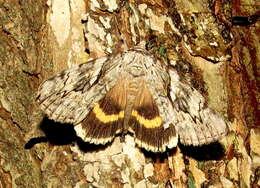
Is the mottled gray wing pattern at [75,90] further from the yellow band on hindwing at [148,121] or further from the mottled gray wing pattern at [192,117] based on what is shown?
the mottled gray wing pattern at [192,117]

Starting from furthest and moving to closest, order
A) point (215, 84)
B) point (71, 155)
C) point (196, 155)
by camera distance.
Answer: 1. point (215, 84)
2. point (196, 155)
3. point (71, 155)

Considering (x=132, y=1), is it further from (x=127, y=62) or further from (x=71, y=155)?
(x=71, y=155)

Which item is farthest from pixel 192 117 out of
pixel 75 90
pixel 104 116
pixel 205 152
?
pixel 75 90

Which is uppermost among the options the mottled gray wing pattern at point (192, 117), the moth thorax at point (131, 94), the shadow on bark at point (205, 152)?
the moth thorax at point (131, 94)

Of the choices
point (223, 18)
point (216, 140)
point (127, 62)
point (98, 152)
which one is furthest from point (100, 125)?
point (223, 18)

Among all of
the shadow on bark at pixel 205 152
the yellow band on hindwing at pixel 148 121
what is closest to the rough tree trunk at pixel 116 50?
the shadow on bark at pixel 205 152

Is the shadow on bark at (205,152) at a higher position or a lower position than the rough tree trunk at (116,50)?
lower

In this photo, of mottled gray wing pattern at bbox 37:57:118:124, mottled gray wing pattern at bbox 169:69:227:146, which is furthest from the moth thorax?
mottled gray wing pattern at bbox 169:69:227:146
